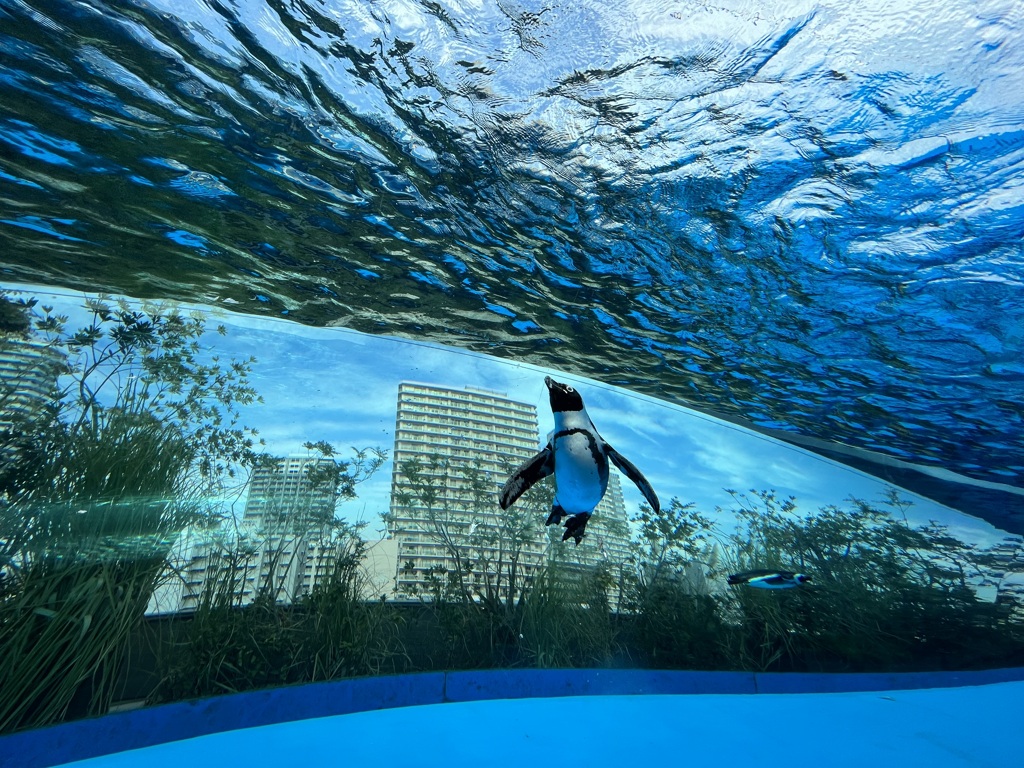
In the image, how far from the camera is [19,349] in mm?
7137

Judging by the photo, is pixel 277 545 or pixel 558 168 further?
pixel 277 545

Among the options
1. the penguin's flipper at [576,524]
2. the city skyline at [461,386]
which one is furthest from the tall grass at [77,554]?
the penguin's flipper at [576,524]

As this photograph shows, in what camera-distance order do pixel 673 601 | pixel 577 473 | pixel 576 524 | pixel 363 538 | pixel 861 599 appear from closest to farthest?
pixel 577 473 < pixel 576 524 < pixel 363 538 < pixel 673 601 < pixel 861 599

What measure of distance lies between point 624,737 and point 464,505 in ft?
16.8

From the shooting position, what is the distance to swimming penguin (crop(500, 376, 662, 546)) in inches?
181

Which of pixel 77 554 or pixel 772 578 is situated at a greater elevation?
pixel 77 554

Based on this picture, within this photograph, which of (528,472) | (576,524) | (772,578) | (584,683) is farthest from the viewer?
(584,683)

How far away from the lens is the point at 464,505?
9547mm

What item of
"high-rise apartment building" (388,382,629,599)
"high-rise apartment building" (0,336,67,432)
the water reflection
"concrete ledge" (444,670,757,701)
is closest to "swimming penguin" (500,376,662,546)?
the water reflection

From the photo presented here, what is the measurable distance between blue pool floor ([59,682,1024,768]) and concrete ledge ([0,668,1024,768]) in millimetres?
408

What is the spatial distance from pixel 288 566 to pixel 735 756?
261 inches

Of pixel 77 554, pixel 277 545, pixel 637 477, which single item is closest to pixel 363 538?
pixel 277 545

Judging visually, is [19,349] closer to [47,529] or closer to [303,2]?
[47,529]

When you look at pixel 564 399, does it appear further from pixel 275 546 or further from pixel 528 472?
pixel 275 546
